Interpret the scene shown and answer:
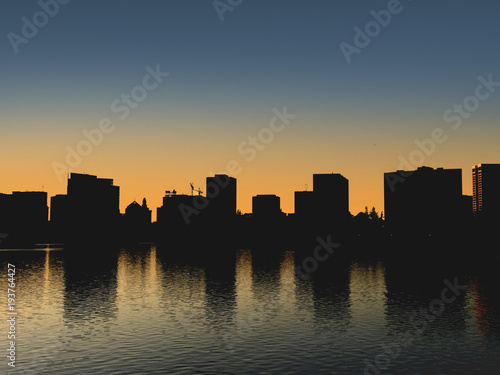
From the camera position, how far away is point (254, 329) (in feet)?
284

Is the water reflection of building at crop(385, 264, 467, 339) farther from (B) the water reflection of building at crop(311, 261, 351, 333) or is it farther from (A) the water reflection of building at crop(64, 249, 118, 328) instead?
(A) the water reflection of building at crop(64, 249, 118, 328)

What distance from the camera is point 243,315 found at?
101812 millimetres

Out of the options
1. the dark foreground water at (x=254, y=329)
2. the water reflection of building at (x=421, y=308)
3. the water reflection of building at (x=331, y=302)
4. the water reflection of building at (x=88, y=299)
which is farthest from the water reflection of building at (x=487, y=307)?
the water reflection of building at (x=88, y=299)

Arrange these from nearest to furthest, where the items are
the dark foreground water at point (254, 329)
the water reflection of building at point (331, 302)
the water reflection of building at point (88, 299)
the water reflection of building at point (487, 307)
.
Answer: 1. the dark foreground water at point (254, 329)
2. the water reflection of building at point (487, 307)
3. the water reflection of building at point (331, 302)
4. the water reflection of building at point (88, 299)

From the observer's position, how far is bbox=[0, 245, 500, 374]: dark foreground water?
64.2m

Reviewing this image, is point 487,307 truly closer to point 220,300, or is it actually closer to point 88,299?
point 220,300

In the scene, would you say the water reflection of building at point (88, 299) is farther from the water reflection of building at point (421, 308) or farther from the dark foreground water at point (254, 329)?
the water reflection of building at point (421, 308)

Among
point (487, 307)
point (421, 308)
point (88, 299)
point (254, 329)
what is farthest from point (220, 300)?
point (487, 307)

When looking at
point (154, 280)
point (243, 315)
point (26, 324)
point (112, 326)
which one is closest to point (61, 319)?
point (26, 324)

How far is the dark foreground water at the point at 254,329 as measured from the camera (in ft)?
211

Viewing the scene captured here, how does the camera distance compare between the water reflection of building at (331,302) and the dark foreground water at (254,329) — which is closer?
the dark foreground water at (254,329)

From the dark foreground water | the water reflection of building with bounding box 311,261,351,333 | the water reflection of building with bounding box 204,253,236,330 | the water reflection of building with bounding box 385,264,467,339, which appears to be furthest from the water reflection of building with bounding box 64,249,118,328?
the water reflection of building with bounding box 385,264,467,339

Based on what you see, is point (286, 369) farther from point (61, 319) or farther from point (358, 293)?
point (358, 293)

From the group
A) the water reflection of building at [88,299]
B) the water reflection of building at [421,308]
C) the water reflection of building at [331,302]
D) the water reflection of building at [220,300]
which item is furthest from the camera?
the water reflection of building at [88,299]
